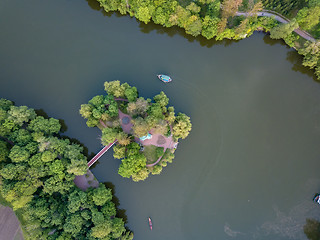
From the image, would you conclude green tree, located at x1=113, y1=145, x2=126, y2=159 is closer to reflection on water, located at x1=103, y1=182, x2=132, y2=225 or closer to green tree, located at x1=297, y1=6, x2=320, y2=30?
reflection on water, located at x1=103, y1=182, x2=132, y2=225

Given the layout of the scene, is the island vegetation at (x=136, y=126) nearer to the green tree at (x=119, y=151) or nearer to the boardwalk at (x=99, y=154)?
the green tree at (x=119, y=151)

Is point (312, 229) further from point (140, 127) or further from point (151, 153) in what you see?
point (140, 127)

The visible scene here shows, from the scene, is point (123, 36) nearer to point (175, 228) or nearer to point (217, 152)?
point (217, 152)

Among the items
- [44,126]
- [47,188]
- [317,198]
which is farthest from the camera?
[317,198]

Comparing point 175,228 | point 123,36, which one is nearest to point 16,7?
point 123,36

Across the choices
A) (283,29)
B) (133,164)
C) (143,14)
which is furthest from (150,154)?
(283,29)

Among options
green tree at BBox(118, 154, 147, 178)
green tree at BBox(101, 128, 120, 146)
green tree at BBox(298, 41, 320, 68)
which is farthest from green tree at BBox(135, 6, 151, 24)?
green tree at BBox(298, 41, 320, 68)

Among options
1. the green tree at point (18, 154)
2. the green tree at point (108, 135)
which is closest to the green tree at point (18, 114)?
the green tree at point (18, 154)

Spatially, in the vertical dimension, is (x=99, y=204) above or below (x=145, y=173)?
below
